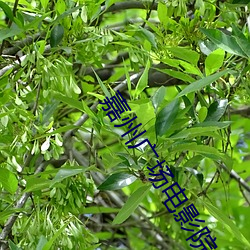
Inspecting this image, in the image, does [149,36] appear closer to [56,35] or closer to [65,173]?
[56,35]

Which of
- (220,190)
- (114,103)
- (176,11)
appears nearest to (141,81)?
(114,103)

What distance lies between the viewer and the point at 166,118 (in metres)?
0.79

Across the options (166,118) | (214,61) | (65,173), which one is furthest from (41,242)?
(214,61)

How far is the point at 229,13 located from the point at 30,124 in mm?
353

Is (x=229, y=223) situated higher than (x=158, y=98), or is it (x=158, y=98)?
(x=158, y=98)

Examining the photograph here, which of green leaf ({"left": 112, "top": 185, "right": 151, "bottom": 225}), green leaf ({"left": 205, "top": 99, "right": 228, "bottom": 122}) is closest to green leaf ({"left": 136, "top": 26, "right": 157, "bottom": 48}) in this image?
green leaf ({"left": 205, "top": 99, "right": 228, "bottom": 122})

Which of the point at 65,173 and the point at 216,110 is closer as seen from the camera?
the point at 65,173

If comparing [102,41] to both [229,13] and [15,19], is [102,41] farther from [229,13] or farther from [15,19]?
[229,13]

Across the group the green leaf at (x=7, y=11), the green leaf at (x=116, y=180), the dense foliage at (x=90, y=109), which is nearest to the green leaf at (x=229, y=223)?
the dense foliage at (x=90, y=109)

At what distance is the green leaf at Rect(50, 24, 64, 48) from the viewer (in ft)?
2.91

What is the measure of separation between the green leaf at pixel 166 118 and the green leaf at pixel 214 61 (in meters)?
0.10

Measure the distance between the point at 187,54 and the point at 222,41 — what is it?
5cm

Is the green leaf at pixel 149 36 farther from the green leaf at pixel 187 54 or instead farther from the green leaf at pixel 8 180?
the green leaf at pixel 8 180

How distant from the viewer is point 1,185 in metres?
0.85
